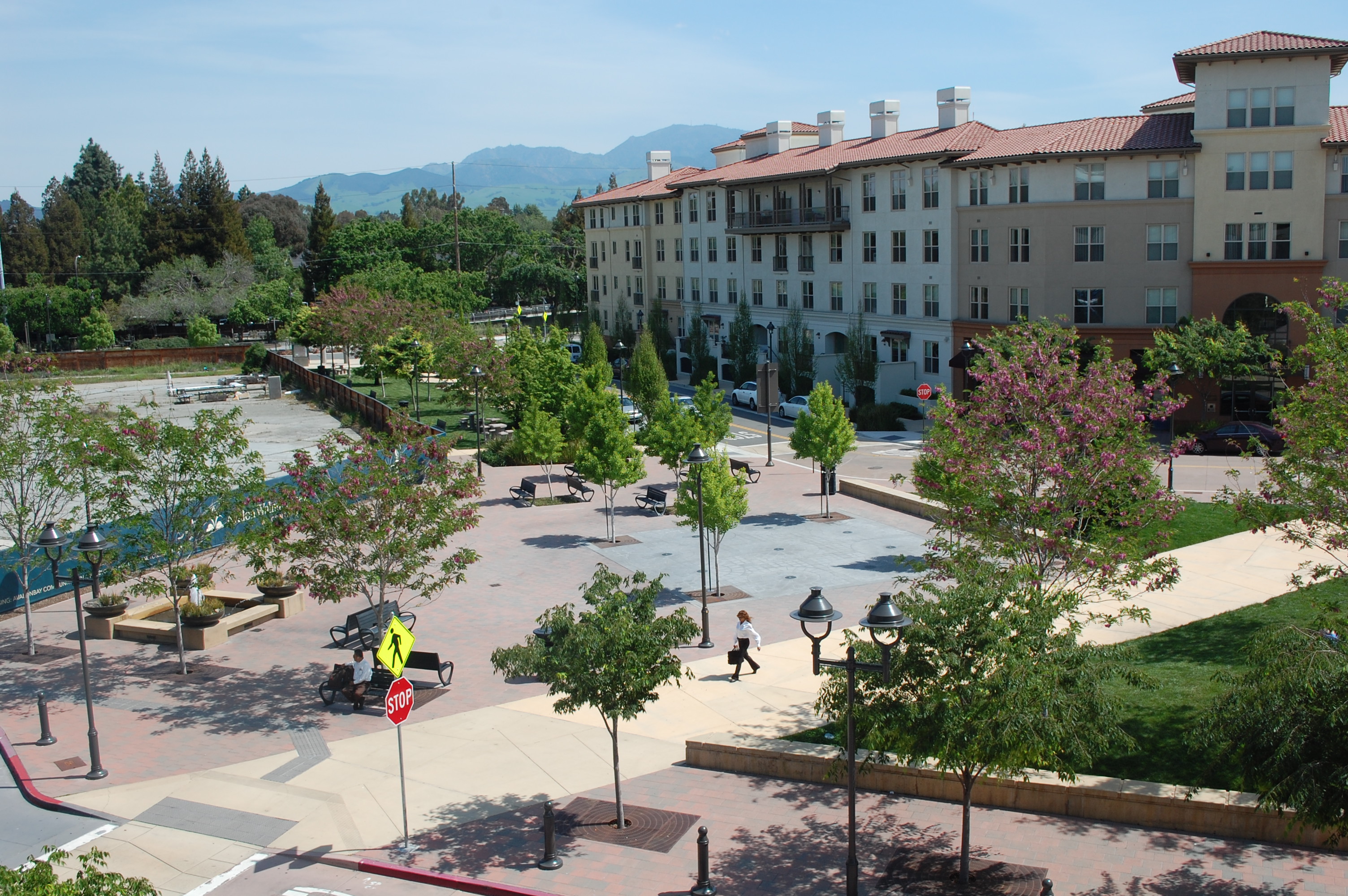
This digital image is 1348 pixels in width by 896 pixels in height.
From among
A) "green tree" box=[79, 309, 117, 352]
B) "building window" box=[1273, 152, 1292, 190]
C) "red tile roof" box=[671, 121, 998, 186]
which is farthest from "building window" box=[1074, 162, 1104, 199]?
"green tree" box=[79, 309, 117, 352]


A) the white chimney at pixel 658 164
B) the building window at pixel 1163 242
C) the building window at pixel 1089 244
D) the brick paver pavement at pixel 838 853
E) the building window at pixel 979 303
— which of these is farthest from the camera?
the white chimney at pixel 658 164

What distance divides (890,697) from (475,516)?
1072cm

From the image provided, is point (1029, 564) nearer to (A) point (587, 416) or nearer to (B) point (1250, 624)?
(B) point (1250, 624)

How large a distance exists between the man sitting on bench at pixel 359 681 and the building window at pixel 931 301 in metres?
39.1

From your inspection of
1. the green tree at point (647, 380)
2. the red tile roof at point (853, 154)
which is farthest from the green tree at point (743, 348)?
the green tree at point (647, 380)

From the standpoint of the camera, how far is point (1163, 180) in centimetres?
4581

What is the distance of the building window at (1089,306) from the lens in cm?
4769

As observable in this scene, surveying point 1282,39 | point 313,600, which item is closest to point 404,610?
point 313,600

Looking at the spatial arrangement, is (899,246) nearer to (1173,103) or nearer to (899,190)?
(899,190)

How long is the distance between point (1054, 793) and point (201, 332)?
90505mm

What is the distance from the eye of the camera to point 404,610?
995 inches

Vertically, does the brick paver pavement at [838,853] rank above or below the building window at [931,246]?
below

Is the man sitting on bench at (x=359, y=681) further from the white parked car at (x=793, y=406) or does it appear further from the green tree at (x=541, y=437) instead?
the white parked car at (x=793, y=406)

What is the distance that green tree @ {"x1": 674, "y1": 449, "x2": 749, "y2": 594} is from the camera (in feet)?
83.4
